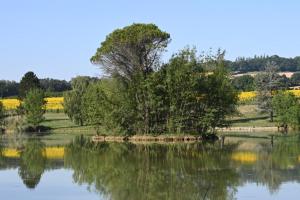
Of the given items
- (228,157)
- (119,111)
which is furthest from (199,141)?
(228,157)

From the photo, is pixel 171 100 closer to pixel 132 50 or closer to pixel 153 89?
pixel 153 89

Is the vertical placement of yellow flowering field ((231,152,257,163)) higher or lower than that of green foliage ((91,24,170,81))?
lower

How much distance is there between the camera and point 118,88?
193ft

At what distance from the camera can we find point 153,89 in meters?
56.4

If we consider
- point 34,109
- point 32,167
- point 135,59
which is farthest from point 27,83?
point 32,167

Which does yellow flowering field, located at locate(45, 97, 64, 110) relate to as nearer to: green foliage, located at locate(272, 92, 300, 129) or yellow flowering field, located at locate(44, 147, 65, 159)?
green foliage, located at locate(272, 92, 300, 129)

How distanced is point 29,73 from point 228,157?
7933cm

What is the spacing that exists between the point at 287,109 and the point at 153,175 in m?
54.9

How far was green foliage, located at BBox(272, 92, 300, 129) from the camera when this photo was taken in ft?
253

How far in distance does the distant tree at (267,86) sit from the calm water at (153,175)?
52170 millimetres

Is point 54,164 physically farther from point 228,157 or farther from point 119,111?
point 119,111

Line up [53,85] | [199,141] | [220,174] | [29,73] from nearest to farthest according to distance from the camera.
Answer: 1. [220,174]
2. [199,141]
3. [29,73]
4. [53,85]

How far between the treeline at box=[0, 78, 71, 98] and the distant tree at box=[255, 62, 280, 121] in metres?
52.8

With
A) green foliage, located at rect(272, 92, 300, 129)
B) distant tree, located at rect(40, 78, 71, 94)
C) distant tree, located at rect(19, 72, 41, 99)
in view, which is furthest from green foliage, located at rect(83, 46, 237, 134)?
distant tree, located at rect(40, 78, 71, 94)
